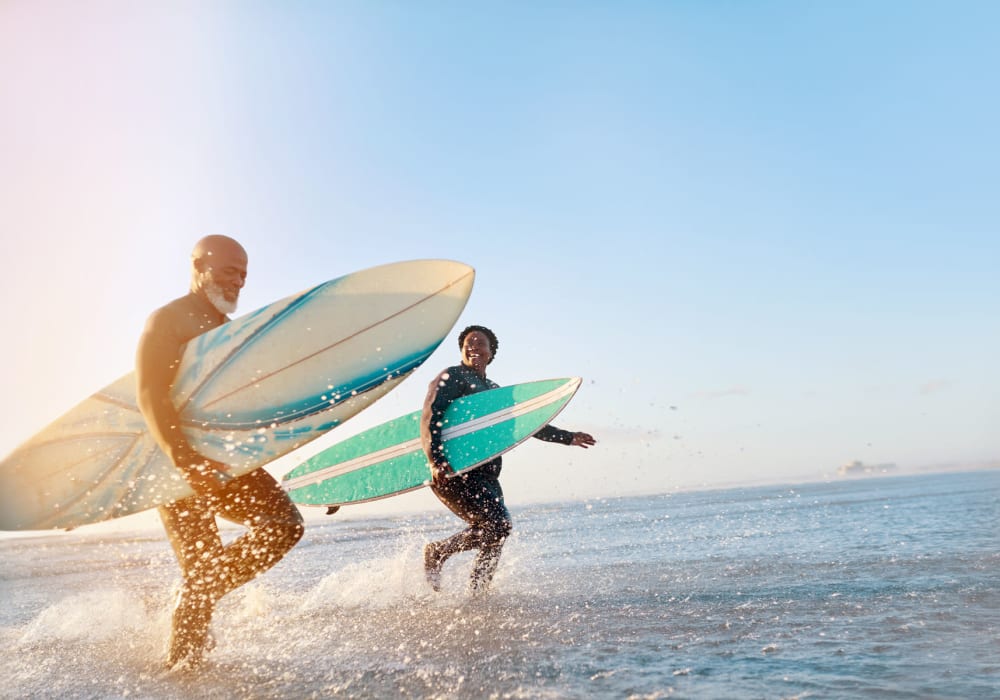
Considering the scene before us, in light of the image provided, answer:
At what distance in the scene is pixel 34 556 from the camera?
40.9 feet

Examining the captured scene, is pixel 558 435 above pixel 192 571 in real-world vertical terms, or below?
above

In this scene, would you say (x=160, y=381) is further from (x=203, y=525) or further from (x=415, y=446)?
(x=415, y=446)

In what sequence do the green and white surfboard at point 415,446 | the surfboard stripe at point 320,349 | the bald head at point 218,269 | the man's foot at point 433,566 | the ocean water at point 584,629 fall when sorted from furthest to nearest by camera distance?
the green and white surfboard at point 415,446
the man's foot at point 433,566
the surfboard stripe at point 320,349
the bald head at point 218,269
the ocean water at point 584,629

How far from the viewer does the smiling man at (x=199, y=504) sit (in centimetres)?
305

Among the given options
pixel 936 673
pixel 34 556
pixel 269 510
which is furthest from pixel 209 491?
pixel 34 556

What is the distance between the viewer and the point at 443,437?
4902 mm

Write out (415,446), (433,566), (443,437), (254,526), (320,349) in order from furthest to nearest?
(415,446) → (443,437) → (433,566) → (320,349) → (254,526)

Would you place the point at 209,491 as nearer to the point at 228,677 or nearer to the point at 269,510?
the point at 269,510

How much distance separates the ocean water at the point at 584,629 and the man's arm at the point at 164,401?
2.88ft

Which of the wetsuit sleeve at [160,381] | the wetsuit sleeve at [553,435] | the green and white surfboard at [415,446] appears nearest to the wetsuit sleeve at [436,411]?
the green and white surfboard at [415,446]

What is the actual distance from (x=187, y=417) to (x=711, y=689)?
110 inches

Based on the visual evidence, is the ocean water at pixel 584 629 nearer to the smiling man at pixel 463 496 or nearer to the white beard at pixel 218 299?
the smiling man at pixel 463 496

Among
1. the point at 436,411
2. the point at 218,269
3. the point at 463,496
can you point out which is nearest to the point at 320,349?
the point at 218,269

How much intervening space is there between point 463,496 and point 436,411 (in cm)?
63
